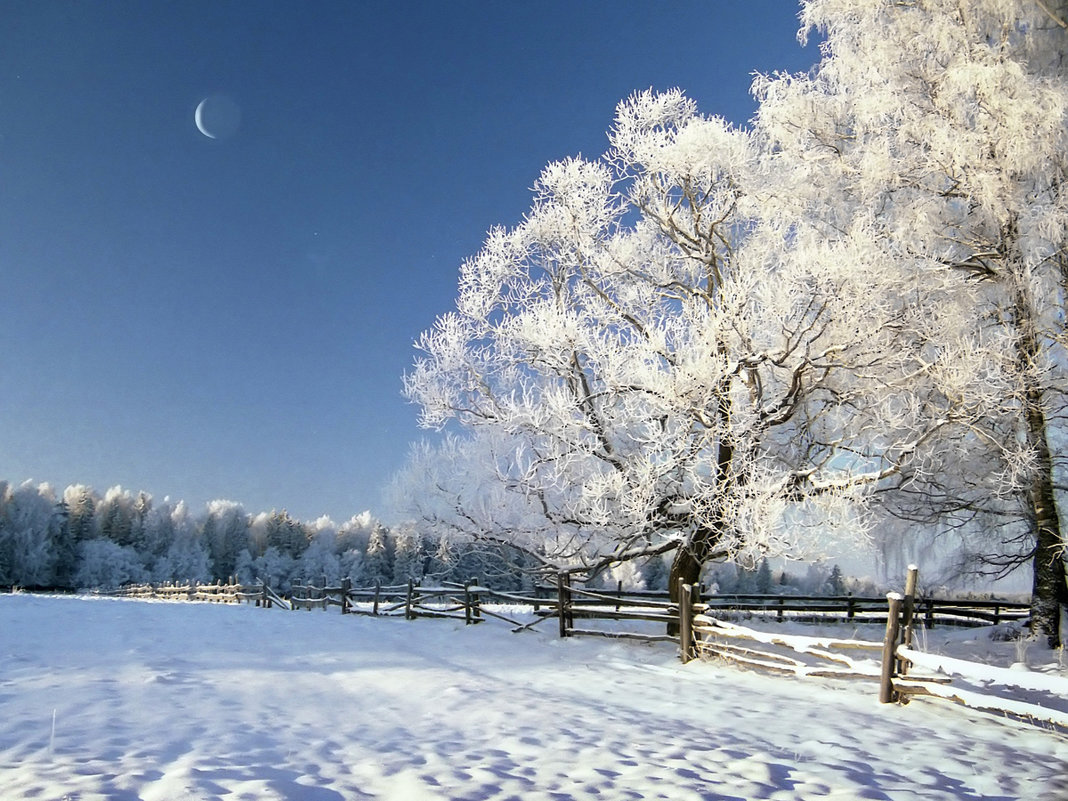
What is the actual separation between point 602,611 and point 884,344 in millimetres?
6939

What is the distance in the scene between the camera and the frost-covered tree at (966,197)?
34.8ft

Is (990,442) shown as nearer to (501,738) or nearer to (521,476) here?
(521,476)

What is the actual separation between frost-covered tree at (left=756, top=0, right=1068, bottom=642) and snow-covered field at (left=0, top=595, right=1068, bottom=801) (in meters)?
5.44

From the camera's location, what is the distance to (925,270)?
11.1 metres

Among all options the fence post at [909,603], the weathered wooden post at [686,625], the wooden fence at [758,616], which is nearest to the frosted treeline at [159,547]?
the wooden fence at [758,616]

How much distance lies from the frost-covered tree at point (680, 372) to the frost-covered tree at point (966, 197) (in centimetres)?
65

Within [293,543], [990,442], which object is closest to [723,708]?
[990,442]

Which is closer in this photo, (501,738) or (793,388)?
(501,738)

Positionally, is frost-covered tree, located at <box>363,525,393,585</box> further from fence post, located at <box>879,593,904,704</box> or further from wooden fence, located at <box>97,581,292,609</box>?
fence post, located at <box>879,593,904,704</box>

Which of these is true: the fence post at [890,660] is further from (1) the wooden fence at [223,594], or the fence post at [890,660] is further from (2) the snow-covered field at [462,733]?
(1) the wooden fence at [223,594]

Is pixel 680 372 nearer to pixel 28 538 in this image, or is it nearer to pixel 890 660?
pixel 890 660

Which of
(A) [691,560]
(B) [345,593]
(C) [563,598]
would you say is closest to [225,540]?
(B) [345,593]

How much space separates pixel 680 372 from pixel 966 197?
5.58 m

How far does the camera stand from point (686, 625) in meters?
11.2
